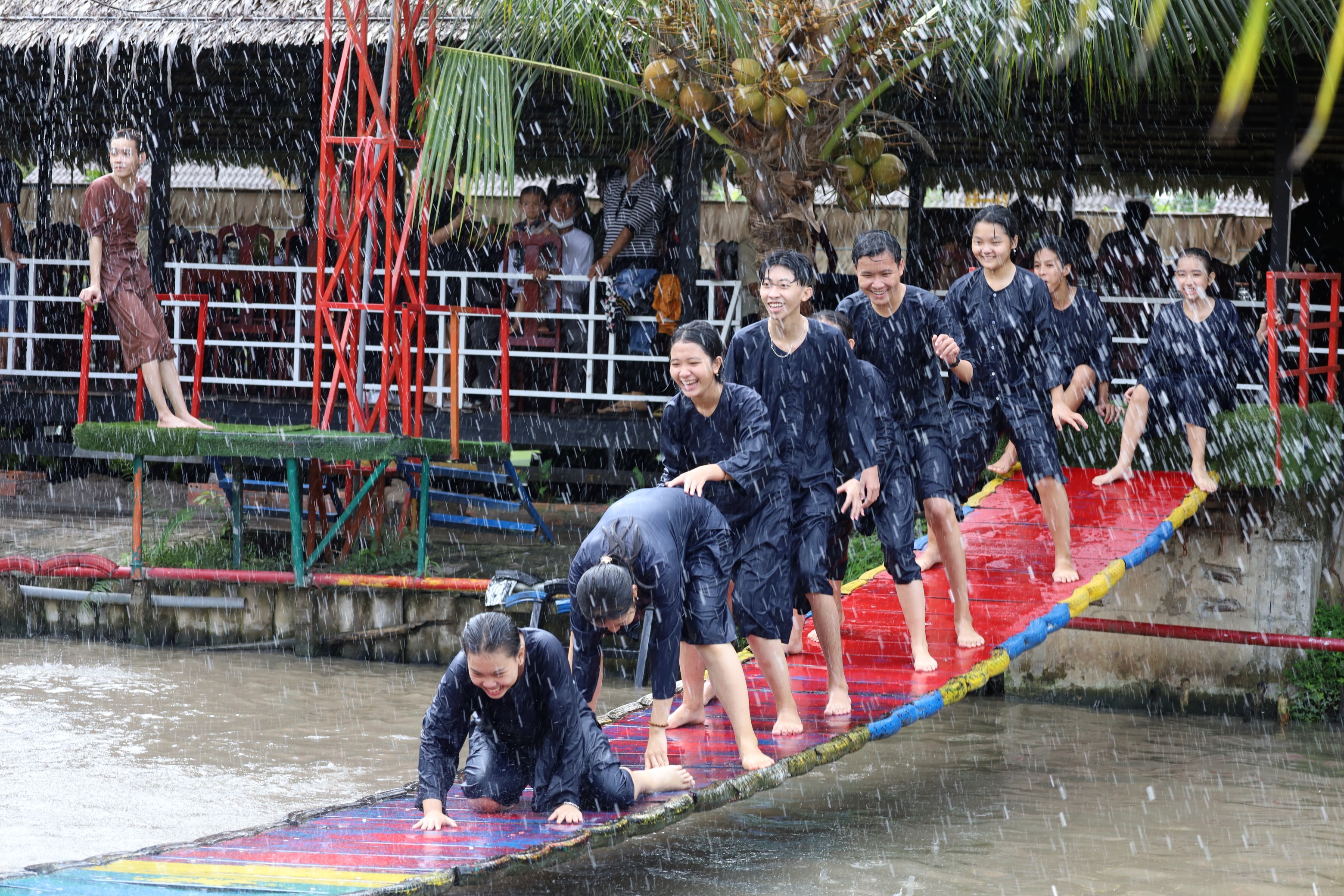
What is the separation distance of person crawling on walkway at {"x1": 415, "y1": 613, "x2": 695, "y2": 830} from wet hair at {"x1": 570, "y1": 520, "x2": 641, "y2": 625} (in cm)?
20

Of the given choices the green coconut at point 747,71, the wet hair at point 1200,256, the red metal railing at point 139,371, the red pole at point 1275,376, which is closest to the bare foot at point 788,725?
the green coconut at point 747,71

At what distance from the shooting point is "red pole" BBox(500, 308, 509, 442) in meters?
9.20

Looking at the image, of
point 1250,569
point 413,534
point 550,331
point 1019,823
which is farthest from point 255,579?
point 1250,569

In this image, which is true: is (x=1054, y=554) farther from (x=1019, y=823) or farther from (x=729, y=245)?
(x=729, y=245)

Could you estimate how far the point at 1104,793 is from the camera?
6.65 meters

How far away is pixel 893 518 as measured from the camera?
19.0 ft

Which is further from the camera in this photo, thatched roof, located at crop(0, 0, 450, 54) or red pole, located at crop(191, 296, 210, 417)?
thatched roof, located at crop(0, 0, 450, 54)

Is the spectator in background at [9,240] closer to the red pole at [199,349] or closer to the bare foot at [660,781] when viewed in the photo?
the red pole at [199,349]

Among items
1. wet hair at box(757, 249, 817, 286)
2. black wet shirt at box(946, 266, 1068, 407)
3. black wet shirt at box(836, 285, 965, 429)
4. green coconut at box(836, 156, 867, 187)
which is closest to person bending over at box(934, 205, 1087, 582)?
black wet shirt at box(946, 266, 1068, 407)

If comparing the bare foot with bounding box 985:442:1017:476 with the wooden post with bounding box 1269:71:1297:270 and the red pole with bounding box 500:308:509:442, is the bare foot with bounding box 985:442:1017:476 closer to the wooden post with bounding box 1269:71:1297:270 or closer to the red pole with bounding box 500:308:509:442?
the wooden post with bounding box 1269:71:1297:270

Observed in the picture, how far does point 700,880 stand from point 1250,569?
4349 mm

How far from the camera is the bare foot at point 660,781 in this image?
4613 millimetres

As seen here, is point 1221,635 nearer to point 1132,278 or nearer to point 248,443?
point 1132,278

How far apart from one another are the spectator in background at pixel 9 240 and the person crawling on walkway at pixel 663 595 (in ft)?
25.4
